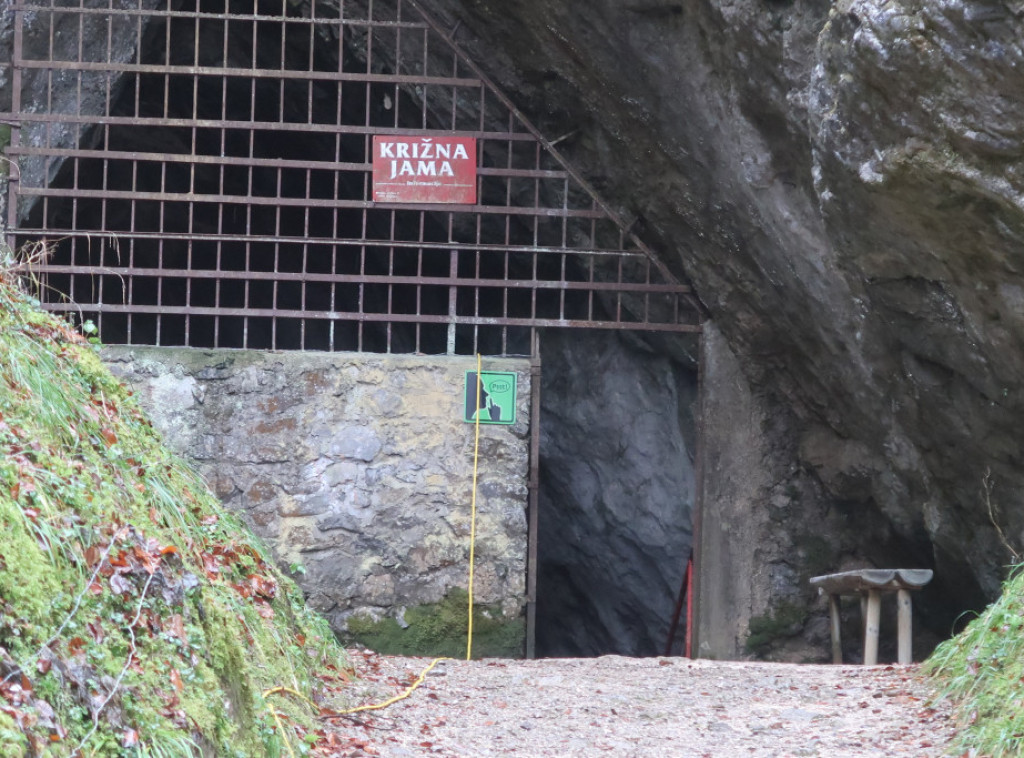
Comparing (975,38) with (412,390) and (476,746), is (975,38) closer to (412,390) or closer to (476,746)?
(476,746)

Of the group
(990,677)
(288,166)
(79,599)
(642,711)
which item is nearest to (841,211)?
(990,677)

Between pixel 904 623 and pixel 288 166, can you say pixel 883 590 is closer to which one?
pixel 904 623

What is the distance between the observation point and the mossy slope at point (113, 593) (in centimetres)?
266

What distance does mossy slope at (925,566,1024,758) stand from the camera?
3.78m

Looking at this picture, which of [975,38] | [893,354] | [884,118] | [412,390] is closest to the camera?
[975,38]

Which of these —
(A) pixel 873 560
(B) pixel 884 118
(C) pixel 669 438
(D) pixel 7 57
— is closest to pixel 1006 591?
(B) pixel 884 118

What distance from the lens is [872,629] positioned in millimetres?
6012

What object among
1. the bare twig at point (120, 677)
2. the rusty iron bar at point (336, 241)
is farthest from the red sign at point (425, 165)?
the bare twig at point (120, 677)

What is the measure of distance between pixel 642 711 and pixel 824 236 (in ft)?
7.56

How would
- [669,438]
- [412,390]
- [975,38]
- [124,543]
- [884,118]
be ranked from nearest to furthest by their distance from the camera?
1. [124,543]
2. [975,38]
3. [884,118]
4. [412,390]
5. [669,438]

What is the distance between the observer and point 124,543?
3.22m

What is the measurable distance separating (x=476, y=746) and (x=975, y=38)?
2866 mm

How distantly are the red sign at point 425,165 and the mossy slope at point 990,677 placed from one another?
3694 mm

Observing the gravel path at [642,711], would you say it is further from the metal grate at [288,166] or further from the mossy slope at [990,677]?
the metal grate at [288,166]
